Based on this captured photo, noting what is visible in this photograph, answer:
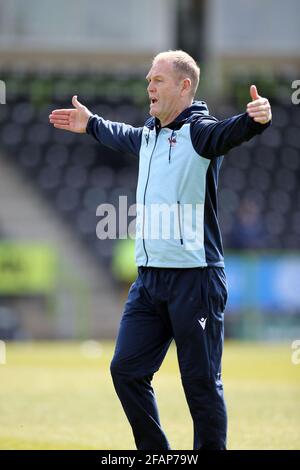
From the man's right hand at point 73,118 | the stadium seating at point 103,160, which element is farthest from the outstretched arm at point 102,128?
the stadium seating at point 103,160

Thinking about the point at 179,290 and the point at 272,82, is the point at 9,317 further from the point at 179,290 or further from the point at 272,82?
the point at 179,290

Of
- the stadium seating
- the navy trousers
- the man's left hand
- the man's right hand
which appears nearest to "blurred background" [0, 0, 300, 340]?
the stadium seating

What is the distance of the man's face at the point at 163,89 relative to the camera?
6023 millimetres

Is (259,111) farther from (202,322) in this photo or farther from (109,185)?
(109,185)

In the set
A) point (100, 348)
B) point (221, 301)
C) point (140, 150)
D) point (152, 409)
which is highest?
point (140, 150)

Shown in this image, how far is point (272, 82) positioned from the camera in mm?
27781

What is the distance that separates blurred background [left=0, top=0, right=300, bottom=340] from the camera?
21.5m

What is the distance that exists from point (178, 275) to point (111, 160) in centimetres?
2048

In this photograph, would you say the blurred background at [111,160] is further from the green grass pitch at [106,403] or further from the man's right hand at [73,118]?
the man's right hand at [73,118]

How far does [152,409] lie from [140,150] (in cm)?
154

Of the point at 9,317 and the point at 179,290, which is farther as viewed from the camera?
the point at 9,317

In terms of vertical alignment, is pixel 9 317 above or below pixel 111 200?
below

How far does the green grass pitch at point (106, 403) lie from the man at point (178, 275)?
4.40ft

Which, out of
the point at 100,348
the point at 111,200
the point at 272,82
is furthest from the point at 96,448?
the point at 272,82
